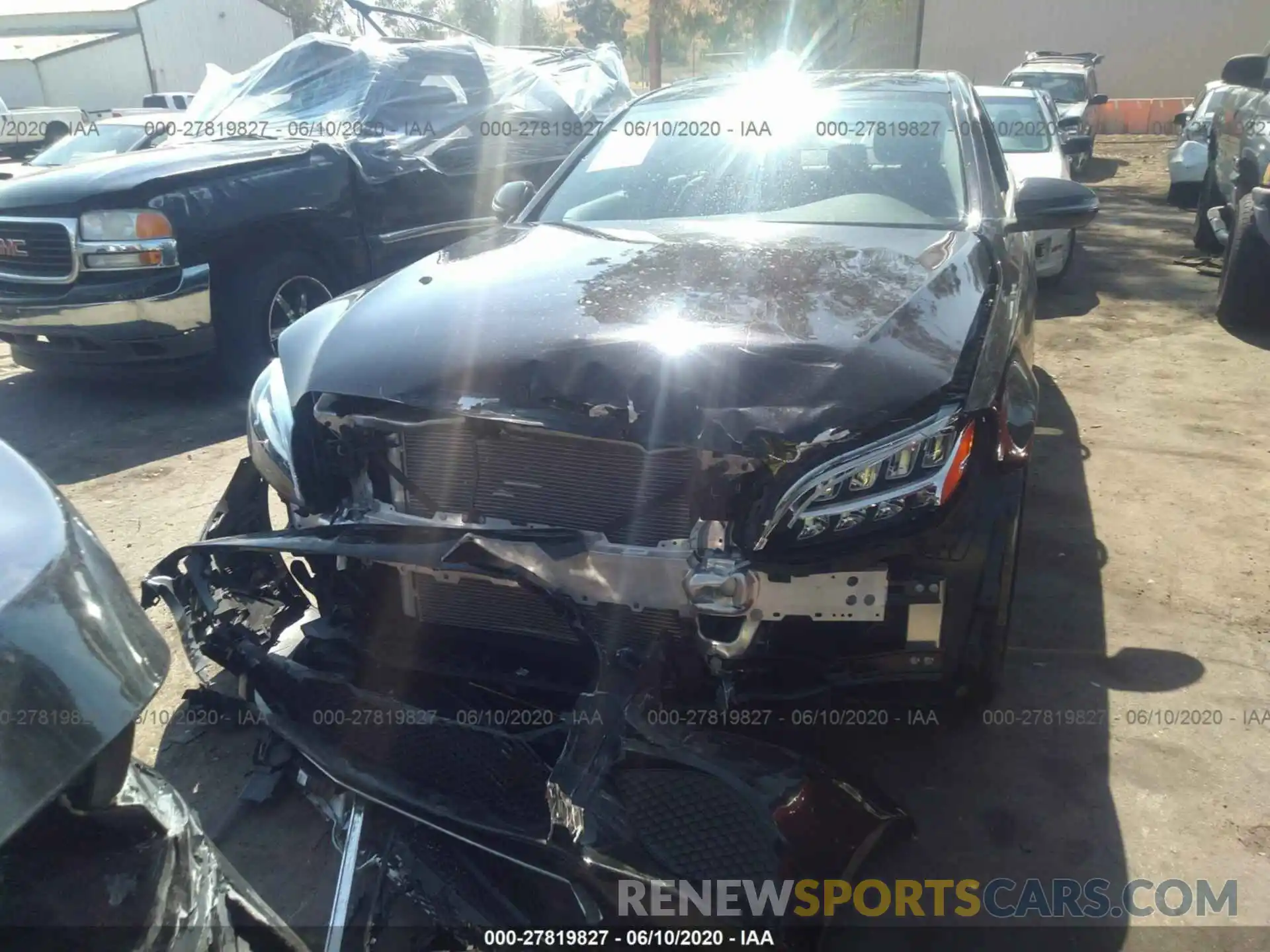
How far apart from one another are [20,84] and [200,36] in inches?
297

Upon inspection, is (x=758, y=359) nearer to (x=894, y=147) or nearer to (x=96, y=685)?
(x=96, y=685)

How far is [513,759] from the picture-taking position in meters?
2.02

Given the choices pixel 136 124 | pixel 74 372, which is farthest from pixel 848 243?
pixel 136 124

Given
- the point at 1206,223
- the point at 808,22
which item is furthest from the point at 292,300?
the point at 808,22

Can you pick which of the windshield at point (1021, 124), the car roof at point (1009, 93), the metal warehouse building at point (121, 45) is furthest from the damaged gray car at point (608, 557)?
the metal warehouse building at point (121, 45)

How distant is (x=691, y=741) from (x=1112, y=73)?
90.6 ft

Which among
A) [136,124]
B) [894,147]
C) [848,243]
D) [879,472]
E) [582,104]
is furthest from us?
[136,124]

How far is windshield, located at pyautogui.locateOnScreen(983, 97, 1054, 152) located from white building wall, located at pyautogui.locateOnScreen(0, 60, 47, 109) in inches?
1576

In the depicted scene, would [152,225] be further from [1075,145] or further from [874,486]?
[1075,145]

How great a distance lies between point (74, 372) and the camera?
5898 mm

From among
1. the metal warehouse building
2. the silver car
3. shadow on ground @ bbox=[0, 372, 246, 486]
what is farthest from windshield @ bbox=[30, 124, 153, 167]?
the metal warehouse building

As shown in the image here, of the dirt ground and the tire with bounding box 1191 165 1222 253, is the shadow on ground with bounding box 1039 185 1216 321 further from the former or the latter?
the dirt ground

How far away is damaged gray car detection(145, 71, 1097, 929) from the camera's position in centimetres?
190

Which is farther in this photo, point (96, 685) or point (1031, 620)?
point (1031, 620)
